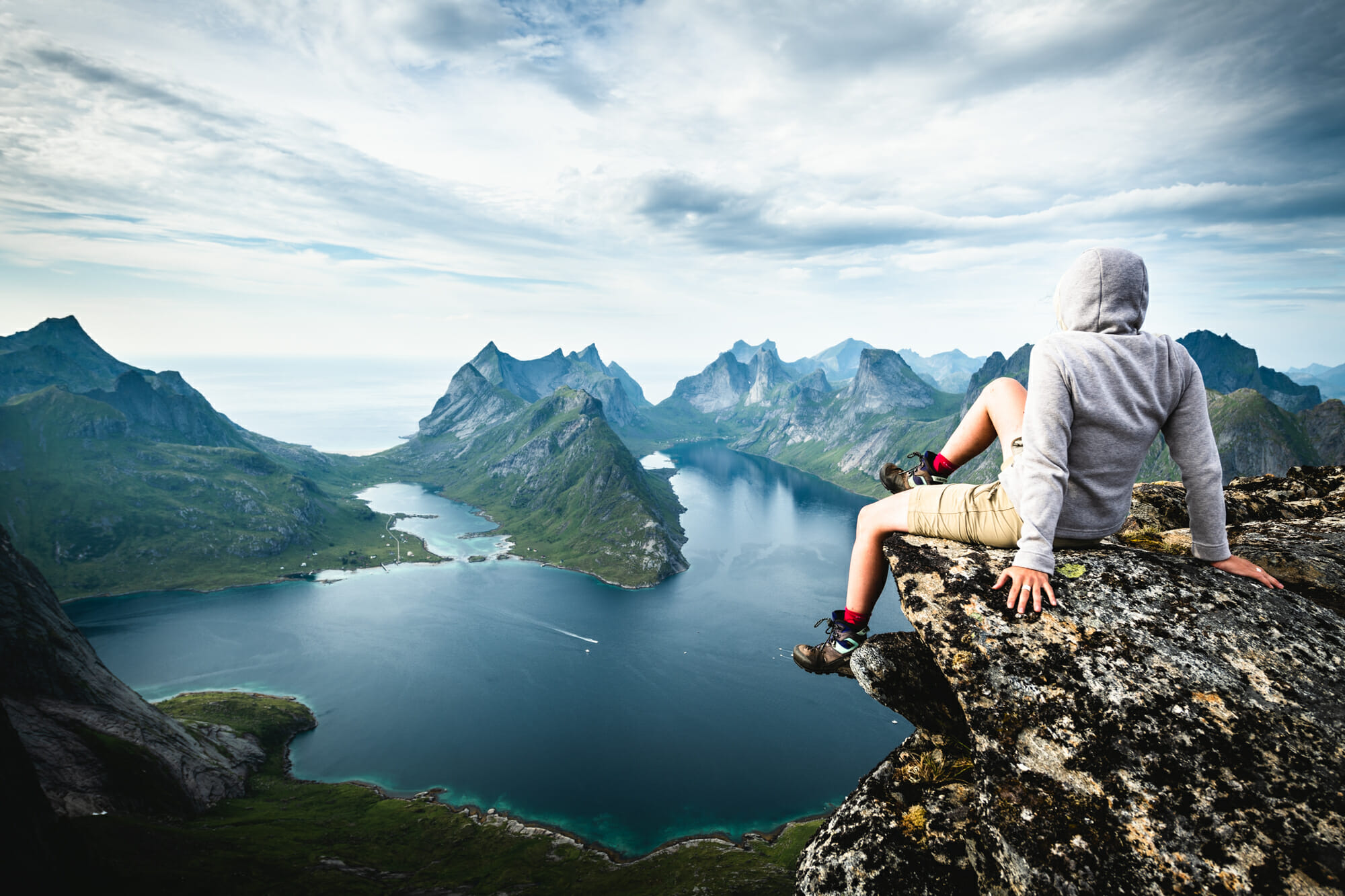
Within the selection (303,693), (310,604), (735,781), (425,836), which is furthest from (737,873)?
(310,604)

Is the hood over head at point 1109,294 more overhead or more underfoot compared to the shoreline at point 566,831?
more overhead

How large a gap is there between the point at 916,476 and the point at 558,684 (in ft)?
419

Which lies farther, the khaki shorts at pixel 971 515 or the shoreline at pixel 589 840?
the shoreline at pixel 589 840

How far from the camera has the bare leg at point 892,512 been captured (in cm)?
786

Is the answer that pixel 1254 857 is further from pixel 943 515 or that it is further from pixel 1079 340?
pixel 1079 340

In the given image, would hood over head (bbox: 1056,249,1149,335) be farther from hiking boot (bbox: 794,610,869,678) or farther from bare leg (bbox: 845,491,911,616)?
hiking boot (bbox: 794,610,869,678)

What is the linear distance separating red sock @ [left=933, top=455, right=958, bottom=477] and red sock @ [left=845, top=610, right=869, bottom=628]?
250 centimetres

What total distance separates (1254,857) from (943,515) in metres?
4.02

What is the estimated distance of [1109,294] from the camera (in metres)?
6.23

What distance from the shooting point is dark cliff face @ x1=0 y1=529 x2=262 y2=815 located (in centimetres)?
7306

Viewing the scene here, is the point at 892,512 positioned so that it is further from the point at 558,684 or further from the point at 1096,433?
the point at 558,684

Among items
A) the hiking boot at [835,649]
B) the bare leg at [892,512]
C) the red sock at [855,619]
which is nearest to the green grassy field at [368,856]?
the hiking boot at [835,649]

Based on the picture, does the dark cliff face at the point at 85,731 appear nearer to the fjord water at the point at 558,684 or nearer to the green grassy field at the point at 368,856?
the green grassy field at the point at 368,856

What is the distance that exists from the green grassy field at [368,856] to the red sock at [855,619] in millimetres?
64213
